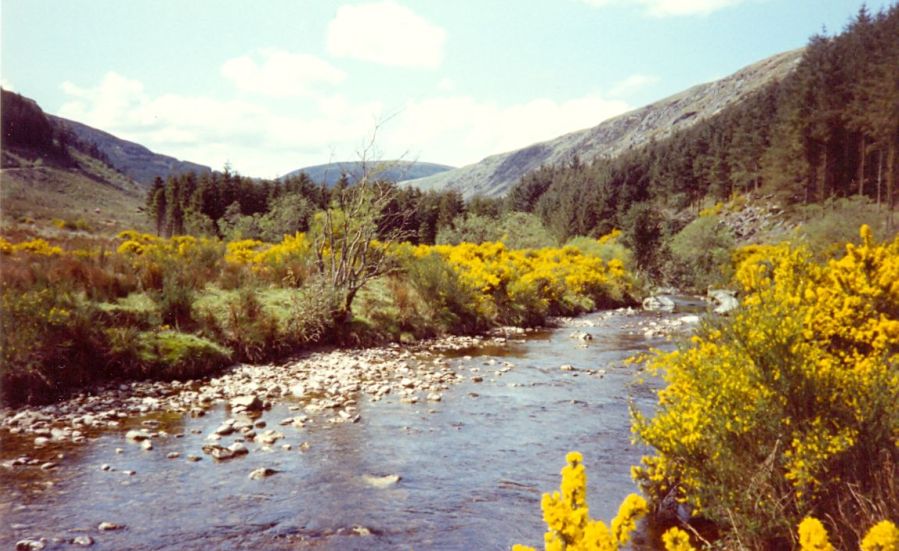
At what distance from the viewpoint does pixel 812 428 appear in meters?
5.09

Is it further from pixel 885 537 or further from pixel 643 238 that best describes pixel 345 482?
pixel 643 238

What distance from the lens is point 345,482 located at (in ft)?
24.4

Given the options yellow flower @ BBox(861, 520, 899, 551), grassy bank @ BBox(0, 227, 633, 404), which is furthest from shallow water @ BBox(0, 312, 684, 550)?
yellow flower @ BBox(861, 520, 899, 551)

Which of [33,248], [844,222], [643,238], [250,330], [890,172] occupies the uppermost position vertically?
Result: [890,172]

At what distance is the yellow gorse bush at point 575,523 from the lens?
314 cm

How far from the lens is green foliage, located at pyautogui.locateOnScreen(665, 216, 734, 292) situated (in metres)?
43.2

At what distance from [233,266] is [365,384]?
953 centimetres

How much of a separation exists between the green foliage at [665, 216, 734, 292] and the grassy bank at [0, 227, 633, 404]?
72.0 ft

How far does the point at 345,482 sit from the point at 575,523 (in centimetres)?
483

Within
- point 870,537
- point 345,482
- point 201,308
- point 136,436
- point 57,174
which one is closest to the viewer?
point 870,537

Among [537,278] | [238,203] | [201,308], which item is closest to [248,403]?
[201,308]

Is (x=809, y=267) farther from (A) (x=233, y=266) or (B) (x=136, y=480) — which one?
(A) (x=233, y=266)

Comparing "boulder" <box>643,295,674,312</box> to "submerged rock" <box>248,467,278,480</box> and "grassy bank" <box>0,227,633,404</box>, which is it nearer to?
"grassy bank" <box>0,227,633,404</box>

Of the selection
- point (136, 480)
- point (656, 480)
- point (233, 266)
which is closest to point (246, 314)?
point (233, 266)
